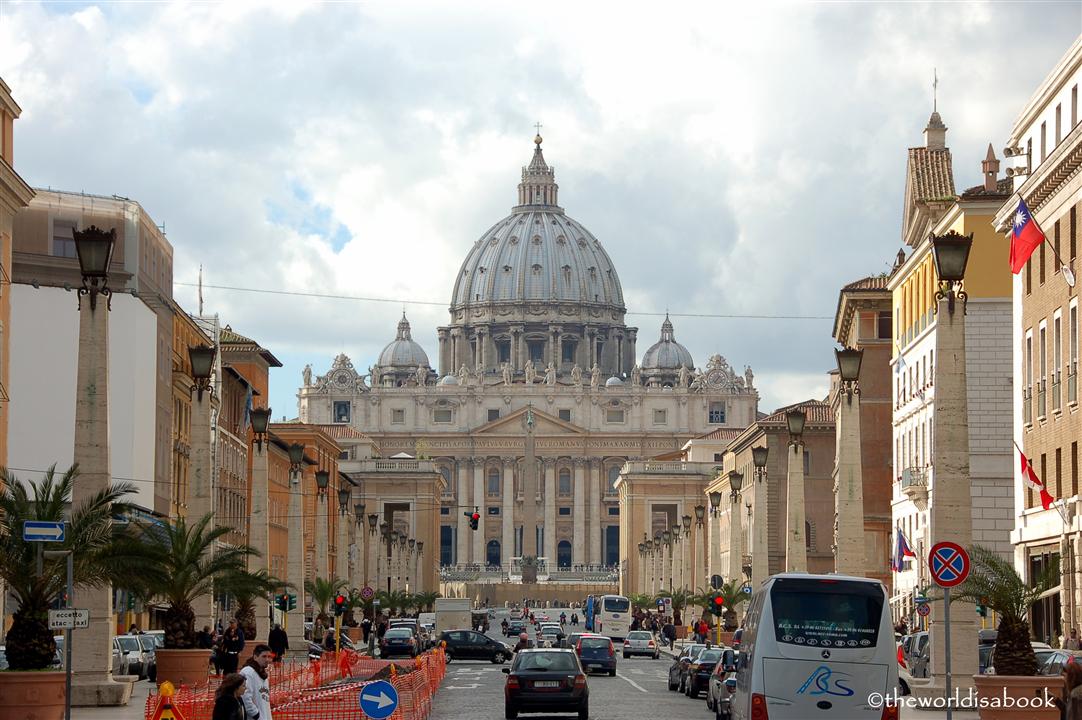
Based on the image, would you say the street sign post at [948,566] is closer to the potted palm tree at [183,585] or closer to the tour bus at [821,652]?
the tour bus at [821,652]

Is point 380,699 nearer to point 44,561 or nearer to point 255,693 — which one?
point 255,693

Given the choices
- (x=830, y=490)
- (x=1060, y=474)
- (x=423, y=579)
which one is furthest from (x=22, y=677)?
(x=423, y=579)

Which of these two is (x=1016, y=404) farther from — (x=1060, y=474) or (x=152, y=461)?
(x=152, y=461)

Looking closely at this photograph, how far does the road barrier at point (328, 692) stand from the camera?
27.0 meters

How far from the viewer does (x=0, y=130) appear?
141 ft

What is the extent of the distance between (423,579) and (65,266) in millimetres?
93328

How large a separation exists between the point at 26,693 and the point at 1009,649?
12.2 metres

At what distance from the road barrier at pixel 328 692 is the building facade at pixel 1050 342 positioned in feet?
41.2

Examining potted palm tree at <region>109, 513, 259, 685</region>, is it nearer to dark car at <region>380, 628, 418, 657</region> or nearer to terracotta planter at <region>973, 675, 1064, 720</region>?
terracotta planter at <region>973, 675, 1064, 720</region>

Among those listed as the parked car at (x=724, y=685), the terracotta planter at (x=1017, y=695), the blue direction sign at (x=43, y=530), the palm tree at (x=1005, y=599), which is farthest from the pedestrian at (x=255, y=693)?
the palm tree at (x=1005, y=599)

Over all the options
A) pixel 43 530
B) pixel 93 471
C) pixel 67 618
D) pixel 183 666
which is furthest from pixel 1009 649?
pixel 183 666

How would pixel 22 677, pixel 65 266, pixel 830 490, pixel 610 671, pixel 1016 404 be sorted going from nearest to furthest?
pixel 22 677 → pixel 1016 404 → pixel 610 671 → pixel 65 266 → pixel 830 490

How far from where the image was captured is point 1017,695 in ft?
78.9

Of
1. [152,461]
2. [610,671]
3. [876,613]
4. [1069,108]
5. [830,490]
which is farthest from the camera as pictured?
[830,490]
